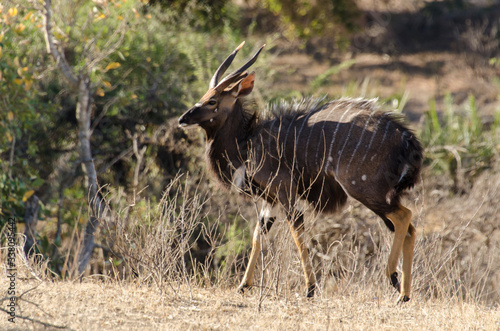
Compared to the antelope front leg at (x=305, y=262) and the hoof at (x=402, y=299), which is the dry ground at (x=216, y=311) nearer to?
the hoof at (x=402, y=299)

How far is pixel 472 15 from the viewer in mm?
16172

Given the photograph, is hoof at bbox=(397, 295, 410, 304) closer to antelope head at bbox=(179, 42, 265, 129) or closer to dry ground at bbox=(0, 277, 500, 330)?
dry ground at bbox=(0, 277, 500, 330)

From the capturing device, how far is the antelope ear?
459cm

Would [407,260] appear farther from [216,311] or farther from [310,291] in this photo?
[216,311]

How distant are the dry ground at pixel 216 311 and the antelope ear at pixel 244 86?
1.50 m

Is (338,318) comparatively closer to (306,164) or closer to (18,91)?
(306,164)

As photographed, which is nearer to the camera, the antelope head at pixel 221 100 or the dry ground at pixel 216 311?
the dry ground at pixel 216 311

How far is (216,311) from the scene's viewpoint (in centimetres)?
388

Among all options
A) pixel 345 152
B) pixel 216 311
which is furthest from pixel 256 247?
pixel 345 152

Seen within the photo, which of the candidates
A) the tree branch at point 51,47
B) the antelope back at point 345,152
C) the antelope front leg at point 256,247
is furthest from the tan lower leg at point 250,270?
the tree branch at point 51,47

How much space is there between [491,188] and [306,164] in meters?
3.70

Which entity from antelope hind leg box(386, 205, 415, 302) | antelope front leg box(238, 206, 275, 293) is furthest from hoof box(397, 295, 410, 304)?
antelope front leg box(238, 206, 275, 293)

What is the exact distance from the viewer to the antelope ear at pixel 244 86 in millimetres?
4586

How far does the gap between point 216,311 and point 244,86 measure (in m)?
1.75
